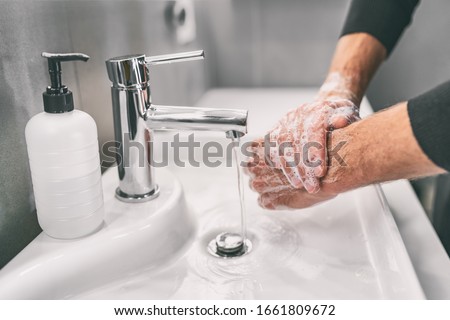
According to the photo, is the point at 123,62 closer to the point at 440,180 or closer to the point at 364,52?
the point at 364,52

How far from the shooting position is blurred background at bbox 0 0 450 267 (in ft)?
1.69

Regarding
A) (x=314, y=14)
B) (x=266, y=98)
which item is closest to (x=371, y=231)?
(x=266, y=98)

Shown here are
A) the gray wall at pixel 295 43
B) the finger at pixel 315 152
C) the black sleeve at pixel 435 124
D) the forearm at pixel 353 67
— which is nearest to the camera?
the black sleeve at pixel 435 124

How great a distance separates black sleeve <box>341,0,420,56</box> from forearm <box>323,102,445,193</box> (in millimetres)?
410

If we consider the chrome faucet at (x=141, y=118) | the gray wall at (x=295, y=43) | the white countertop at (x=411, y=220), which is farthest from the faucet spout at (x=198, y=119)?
the gray wall at (x=295, y=43)

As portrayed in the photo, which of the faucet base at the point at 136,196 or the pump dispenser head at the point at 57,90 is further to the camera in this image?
the faucet base at the point at 136,196

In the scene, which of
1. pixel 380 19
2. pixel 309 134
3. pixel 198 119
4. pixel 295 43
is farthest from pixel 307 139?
pixel 295 43

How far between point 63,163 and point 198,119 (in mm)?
159

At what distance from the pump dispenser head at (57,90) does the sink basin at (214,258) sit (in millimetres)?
156

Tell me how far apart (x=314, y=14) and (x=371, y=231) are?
2.47 feet

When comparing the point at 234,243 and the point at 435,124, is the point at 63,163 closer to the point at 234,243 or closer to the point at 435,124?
the point at 234,243

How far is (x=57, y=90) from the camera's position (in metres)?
0.48

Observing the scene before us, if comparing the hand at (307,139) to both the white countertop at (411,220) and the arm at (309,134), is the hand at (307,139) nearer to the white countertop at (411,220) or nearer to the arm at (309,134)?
the arm at (309,134)

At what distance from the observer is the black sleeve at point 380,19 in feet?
2.91
